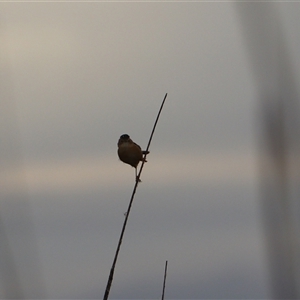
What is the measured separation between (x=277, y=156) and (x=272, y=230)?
10.9 inches

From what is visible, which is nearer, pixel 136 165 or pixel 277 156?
pixel 277 156

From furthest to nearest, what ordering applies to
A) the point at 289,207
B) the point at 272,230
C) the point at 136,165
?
the point at 136,165 < the point at 272,230 < the point at 289,207

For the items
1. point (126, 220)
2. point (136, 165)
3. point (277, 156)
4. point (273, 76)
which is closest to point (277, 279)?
point (277, 156)

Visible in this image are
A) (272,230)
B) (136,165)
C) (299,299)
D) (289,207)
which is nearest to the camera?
(299,299)

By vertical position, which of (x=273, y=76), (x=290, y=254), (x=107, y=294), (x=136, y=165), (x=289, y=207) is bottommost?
(x=107, y=294)

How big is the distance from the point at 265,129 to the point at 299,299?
0.57m

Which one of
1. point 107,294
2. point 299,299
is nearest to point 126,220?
point 107,294

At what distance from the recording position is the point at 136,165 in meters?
7.61

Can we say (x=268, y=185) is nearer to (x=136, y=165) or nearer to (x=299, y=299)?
(x=299, y=299)

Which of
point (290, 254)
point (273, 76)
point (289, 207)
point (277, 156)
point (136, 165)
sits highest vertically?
point (136, 165)

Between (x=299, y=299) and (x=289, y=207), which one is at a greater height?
(x=289, y=207)

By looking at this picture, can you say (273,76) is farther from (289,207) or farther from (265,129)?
(289,207)

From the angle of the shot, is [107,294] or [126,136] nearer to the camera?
[107,294]

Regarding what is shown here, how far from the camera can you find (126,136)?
7.80 meters
